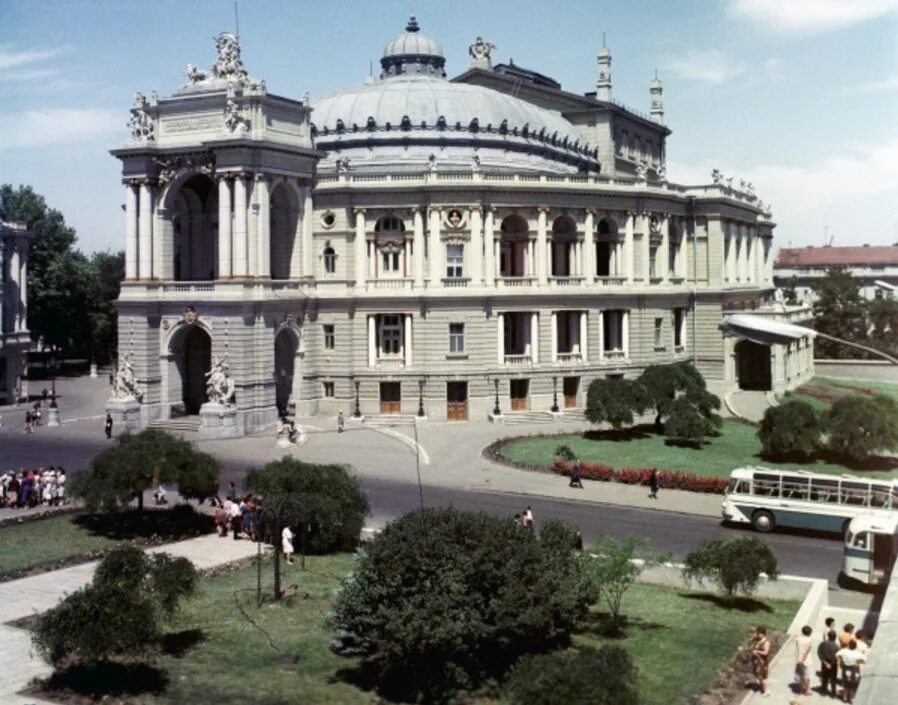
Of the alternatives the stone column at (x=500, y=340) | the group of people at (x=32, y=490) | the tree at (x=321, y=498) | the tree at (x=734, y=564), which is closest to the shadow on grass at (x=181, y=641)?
the tree at (x=321, y=498)

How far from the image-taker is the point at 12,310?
8125 centimetres

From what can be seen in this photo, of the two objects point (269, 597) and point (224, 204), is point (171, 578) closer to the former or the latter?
point (269, 597)

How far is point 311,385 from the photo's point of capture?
66562mm

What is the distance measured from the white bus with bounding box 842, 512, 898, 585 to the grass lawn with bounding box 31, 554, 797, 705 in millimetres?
3399

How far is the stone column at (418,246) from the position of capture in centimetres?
6662

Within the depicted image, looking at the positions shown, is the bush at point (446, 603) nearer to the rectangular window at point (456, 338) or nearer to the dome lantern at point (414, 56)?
the rectangular window at point (456, 338)

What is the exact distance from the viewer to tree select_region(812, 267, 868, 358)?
10331 centimetres

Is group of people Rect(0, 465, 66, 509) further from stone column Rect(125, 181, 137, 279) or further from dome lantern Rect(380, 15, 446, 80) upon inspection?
dome lantern Rect(380, 15, 446, 80)

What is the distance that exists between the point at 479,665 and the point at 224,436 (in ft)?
128

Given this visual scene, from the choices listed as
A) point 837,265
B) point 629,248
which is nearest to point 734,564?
point 629,248

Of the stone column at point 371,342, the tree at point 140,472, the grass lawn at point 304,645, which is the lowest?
the grass lawn at point 304,645

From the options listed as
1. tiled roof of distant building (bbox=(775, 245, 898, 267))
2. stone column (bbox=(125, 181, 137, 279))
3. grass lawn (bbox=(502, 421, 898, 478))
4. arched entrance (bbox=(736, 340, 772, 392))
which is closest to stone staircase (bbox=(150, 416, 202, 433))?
stone column (bbox=(125, 181, 137, 279))

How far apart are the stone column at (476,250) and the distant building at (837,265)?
59.9 m

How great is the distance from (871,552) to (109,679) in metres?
21.3
